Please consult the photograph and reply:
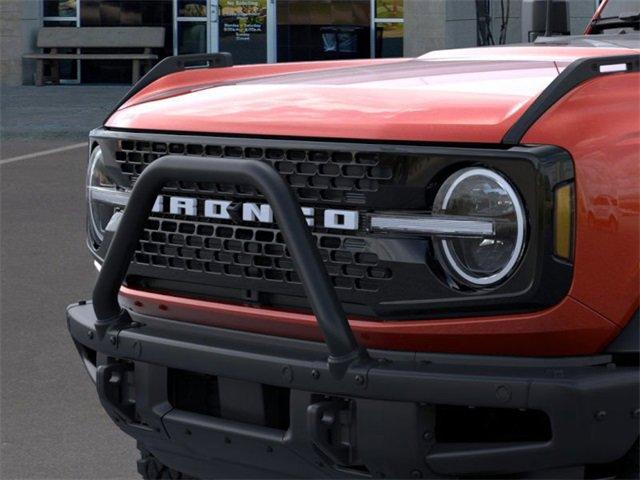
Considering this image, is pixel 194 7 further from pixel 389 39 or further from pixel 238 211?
pixel 238 211

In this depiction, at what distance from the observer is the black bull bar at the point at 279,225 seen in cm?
307

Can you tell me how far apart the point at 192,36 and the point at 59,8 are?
260cm

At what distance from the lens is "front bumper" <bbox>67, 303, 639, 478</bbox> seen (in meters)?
2.91

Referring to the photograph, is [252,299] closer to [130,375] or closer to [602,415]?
[130,375]

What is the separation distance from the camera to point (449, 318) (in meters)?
3.11

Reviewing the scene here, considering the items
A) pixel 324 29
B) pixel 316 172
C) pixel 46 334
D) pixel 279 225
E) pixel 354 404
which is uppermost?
pixel 324 29

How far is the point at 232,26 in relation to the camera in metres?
25.3

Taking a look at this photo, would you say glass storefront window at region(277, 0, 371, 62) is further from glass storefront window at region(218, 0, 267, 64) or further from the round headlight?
the round headlight

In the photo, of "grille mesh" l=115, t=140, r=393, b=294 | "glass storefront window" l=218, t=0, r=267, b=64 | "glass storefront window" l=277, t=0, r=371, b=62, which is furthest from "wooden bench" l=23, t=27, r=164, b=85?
"grille mesh" l=115, t=140, r=393, b=294

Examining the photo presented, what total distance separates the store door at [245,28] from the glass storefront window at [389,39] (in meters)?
1.93

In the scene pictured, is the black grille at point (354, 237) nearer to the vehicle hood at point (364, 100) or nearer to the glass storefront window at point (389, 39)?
the vehicle hood at point (364, 100)

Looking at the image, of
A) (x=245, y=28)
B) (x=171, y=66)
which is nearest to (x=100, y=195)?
(x=171, y=66)

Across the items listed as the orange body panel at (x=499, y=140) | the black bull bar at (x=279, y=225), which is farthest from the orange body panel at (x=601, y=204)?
the black bull bar at (x=279, y=225)

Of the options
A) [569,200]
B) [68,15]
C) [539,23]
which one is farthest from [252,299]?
[68,15]
